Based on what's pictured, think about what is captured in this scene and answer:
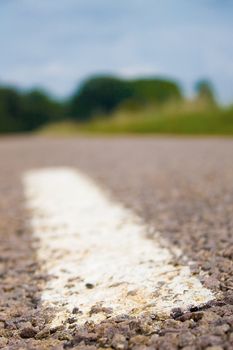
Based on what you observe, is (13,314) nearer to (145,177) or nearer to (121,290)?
(121,290)

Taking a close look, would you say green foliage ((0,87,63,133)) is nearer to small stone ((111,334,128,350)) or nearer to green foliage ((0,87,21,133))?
green foliage ((0,87,21,133))

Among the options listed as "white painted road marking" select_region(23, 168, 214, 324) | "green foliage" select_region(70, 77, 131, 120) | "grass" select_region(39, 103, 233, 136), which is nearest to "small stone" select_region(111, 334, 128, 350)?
"white painted road marking" select_region(23, 168, 214, 324)

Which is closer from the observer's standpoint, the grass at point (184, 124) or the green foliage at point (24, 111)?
the grass at point (184, 124)

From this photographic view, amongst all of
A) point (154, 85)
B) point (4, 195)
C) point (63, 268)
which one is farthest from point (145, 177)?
point (154, 85)

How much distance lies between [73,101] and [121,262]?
182ft

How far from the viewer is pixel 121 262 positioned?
325cm

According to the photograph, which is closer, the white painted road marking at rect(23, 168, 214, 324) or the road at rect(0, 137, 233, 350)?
the road at rect(0, 137, 233, 350)

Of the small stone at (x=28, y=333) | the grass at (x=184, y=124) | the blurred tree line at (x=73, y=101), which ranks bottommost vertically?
the small stone at (x=28, y=333)

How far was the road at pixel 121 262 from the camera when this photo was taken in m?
2.21

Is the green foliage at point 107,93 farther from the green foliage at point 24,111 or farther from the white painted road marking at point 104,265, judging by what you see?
the white painted road marking at point 104,265

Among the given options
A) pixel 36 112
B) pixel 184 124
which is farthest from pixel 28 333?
pixel 36 112

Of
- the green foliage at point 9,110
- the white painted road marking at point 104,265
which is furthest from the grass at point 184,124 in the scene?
the green foliage at point 9,110

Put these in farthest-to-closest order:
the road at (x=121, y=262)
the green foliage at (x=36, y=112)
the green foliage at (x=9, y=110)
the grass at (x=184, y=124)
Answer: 1. the green foliage at (x=36, y=112)
2. the green foliage at (x=9, y=110)
3. the grass at (x=184, y=124)
4. the road at (x=121, y=262)

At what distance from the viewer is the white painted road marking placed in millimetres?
2514
